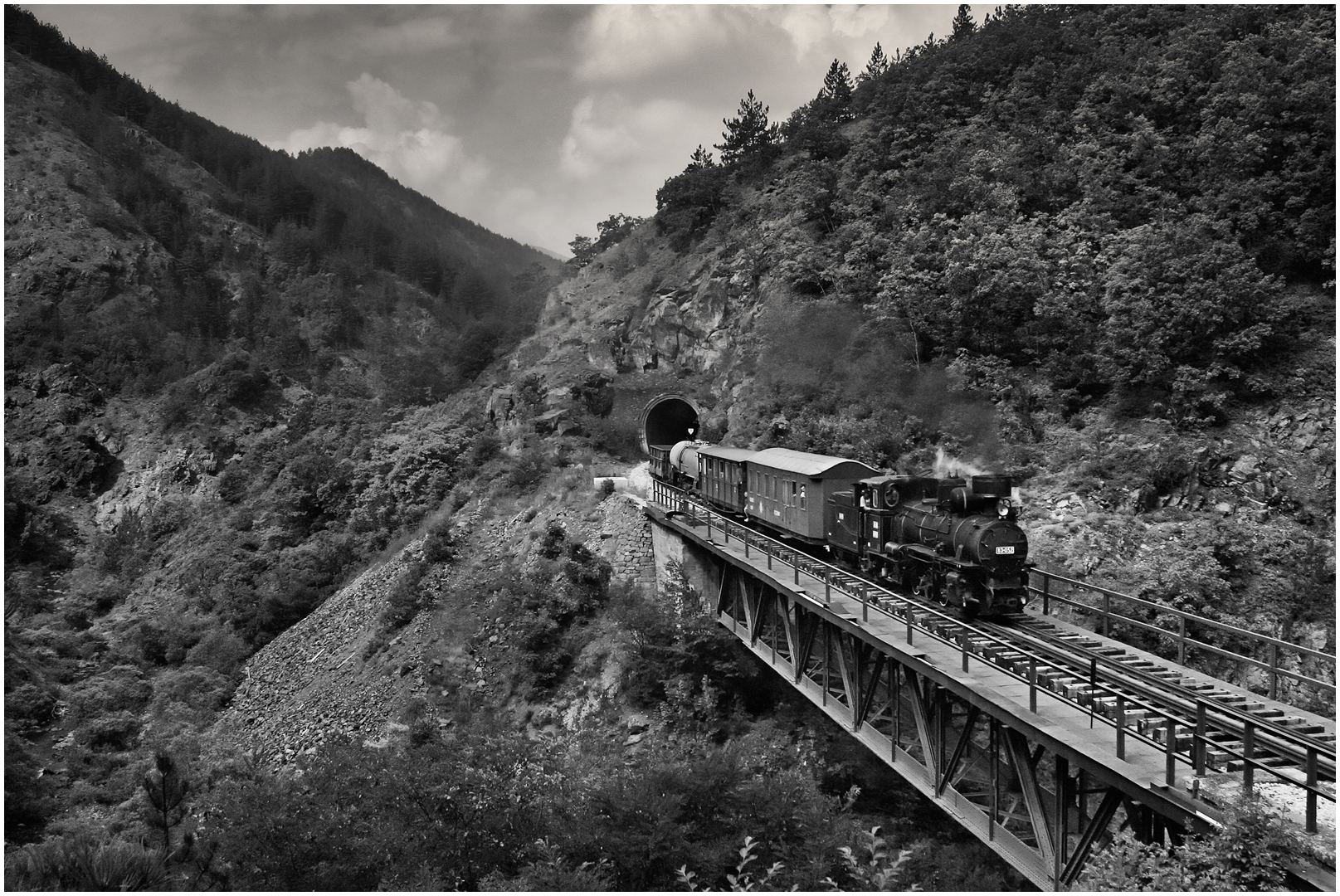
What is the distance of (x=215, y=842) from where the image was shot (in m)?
17.1

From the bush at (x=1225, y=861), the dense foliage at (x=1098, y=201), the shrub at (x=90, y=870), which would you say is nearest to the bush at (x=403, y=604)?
the shrub at (x=90, y=870)

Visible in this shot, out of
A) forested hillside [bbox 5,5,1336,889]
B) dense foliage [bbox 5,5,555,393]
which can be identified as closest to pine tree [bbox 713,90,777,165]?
forested hillside [bbox 5,5,1336,889]

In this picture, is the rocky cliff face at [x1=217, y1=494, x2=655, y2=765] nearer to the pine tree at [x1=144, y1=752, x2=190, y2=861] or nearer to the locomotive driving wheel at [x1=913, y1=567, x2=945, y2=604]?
the pine tree at [x1=144, y1=752, x2=190, y2=861]

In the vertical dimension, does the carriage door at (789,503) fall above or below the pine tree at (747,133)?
below

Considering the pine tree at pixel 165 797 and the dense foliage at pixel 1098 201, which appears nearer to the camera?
the pine tree at pixel 165 797

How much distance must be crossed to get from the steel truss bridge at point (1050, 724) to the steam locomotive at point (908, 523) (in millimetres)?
914

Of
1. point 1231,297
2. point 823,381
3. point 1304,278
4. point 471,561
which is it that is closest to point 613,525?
point 471,561

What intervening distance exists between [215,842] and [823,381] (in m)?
28.3

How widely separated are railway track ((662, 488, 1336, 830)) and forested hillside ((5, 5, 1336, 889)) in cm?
147

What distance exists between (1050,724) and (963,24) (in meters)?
64.1

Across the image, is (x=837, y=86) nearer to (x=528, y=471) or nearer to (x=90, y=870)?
(x=528, y=471)

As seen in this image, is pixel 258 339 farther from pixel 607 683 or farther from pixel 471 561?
pixel 607 683

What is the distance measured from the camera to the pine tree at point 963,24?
2331 inches

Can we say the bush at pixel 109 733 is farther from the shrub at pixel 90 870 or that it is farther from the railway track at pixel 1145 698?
the railway track at pixel 1145 698
